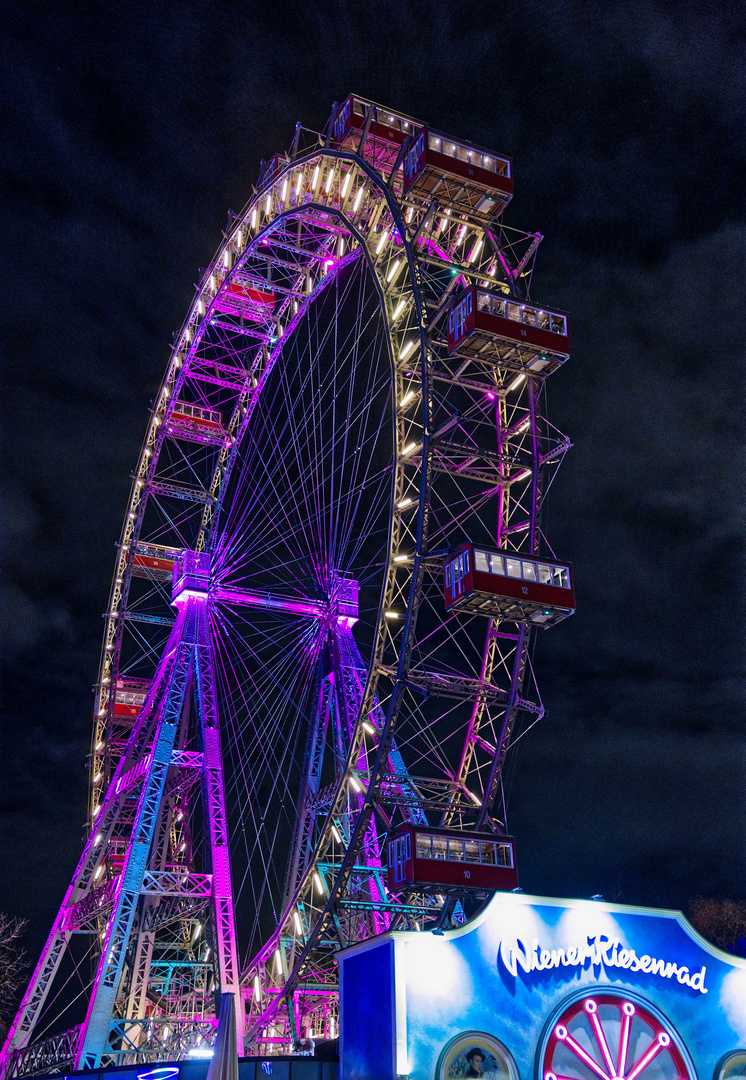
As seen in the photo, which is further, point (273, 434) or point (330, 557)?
point (273, 434)

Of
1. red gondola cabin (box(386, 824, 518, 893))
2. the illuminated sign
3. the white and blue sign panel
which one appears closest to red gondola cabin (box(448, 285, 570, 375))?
red gondola cabin (box(386, 824, 518, 893))

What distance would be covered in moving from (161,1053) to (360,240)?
81.2 ft

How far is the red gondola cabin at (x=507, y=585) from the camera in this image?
26.2 metres

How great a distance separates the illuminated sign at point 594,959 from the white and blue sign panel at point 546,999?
0.02 m

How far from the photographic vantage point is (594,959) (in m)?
21.2

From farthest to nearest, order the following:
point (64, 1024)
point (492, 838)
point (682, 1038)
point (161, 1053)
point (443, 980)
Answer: point (64, 1024) < point (161, 1053) < point (492, 838) < point (682, 1038) < point (443, 980)

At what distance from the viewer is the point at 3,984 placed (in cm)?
4653

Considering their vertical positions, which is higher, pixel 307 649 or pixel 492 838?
pixel 307 649

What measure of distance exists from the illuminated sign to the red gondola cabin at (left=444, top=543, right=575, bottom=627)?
346 inches

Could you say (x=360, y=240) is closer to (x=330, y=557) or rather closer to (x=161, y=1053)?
(x=330, y=557)

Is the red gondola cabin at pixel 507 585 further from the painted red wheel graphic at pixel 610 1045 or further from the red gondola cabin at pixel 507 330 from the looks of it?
the painted red wheel graphic at pixel 610 1045

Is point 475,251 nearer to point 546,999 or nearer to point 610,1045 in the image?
point 546,999

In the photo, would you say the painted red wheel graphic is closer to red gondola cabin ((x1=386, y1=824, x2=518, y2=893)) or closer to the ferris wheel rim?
red gondola cabin ((x1=386, y1=824, x2=518, y2=893))

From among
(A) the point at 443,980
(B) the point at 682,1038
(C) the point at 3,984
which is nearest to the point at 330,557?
(A) the point at 443,980
